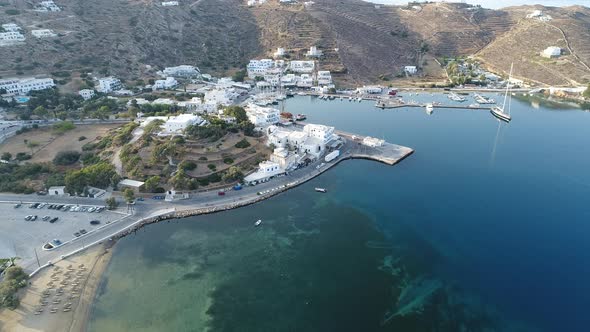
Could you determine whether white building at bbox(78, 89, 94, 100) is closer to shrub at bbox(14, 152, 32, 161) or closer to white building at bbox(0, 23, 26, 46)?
shrub at bbox(14, 152, 32, 161)

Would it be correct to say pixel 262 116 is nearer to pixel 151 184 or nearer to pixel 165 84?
pixel 151 184

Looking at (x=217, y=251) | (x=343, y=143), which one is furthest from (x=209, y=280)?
(x=343, y=143)

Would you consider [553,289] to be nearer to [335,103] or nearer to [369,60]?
[335,103]

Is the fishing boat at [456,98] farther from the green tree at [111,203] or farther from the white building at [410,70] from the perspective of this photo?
the green tree at [111,203]

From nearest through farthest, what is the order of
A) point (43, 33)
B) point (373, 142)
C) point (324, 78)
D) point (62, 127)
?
point (373, 142)
point (62, 127)
point (43, 33)
point (324, 78)

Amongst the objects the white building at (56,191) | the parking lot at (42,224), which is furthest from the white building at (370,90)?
the white building at (56,191)

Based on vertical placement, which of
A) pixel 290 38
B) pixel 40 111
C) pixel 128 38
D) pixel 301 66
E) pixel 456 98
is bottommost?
pixel 40 111

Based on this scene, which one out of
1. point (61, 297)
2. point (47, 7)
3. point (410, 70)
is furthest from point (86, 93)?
point (410, 70)
